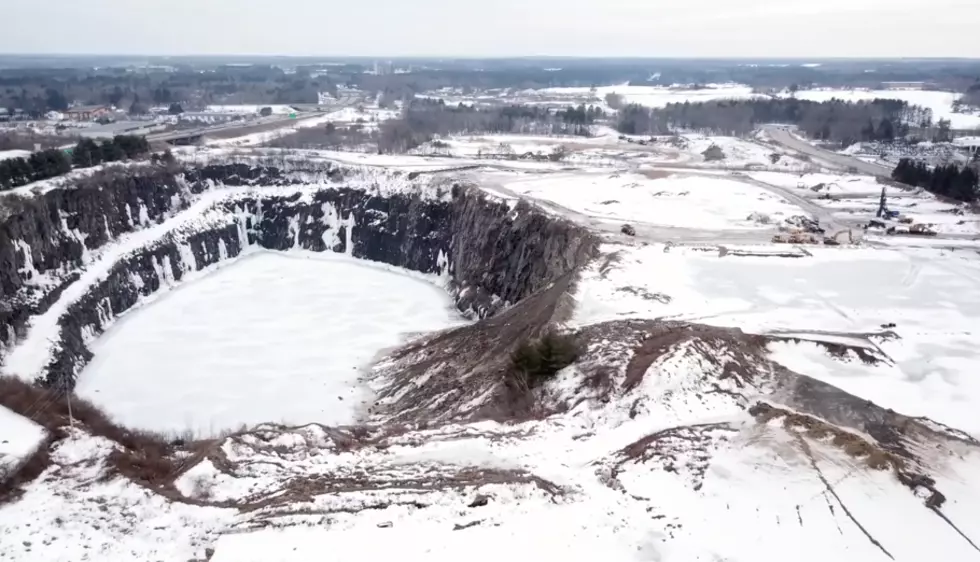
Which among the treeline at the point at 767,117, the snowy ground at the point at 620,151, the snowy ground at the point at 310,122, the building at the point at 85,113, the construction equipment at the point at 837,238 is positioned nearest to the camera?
the construction equipment at the point at 837,238

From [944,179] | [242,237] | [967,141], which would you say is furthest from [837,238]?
[967,141]

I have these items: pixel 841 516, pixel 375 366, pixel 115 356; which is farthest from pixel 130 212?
pixel 841 516

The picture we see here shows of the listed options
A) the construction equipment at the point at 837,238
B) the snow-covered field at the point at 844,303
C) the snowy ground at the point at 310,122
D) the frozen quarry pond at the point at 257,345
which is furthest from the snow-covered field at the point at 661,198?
the snowy ground at the point at 310,122

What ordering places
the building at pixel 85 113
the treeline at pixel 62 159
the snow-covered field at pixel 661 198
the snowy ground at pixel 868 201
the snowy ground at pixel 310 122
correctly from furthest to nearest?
the building at pixel 85 113 < the snowy ground at pixel 310 122 < the treeline at pixel 62 159 < the snow-covered field at pixel 661 198 < the snowy ground at pixel 868 201

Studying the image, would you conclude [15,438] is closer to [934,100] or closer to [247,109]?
[247,109]

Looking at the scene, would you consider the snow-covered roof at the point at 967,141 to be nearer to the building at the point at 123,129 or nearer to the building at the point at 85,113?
the building at the point at 123,129

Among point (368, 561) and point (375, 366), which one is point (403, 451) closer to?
point (368, 561)

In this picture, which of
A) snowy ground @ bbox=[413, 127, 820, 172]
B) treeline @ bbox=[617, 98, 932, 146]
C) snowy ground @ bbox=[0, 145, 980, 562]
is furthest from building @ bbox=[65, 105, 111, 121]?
snowy ground @ bbox=[0, 145, 980, 562]
